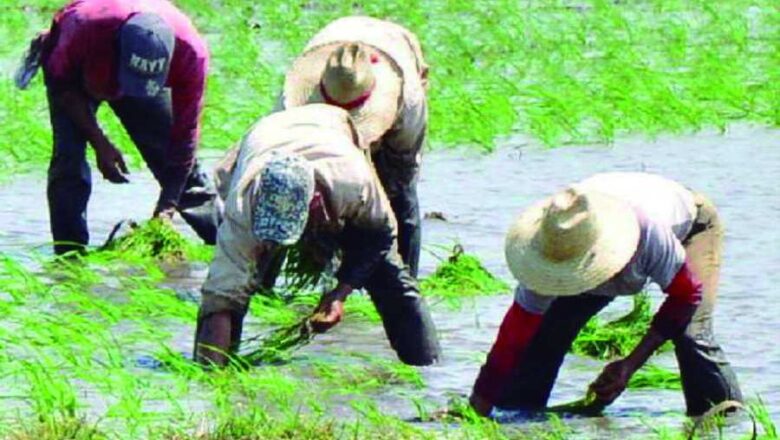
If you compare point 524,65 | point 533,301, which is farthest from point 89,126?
point 524,65

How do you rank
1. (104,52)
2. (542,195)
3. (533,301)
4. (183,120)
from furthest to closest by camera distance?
(542,195), (183,120), (104,52), (533,301)

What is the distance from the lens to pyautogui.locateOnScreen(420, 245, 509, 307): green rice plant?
30.9 feet

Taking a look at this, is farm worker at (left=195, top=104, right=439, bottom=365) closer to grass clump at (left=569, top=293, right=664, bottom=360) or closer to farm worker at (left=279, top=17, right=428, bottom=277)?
farm worker at (left=279, top=17, right=428, bottom=277)

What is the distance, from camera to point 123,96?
9.78 meters

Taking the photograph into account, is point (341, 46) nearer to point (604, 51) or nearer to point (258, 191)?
point (258, 191)

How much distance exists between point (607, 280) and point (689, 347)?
1.90 ft

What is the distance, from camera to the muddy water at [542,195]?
7902 mm

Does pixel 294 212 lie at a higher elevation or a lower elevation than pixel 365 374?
higher

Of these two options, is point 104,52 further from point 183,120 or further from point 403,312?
A: point 403,312

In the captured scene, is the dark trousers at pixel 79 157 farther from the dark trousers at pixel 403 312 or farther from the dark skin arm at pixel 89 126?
the dark trousers at pixel 403 312

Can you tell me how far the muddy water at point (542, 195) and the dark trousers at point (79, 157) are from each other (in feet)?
0.99

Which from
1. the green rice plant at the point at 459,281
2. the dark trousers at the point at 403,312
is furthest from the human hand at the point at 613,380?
the green rice plant at the point at 459,281

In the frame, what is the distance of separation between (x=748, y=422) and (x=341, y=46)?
1.98 m

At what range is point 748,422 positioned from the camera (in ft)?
23.6
